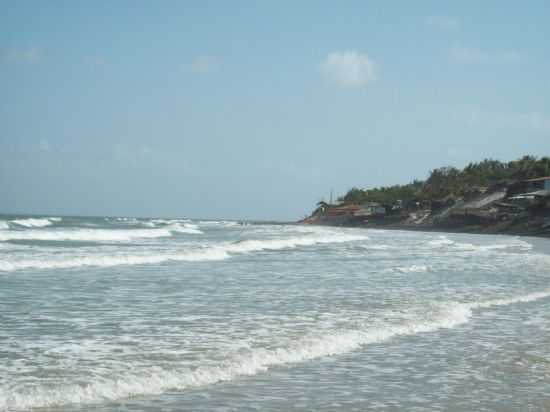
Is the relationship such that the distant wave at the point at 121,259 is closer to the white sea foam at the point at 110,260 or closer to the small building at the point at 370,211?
the white sea foam at the point at 110,260

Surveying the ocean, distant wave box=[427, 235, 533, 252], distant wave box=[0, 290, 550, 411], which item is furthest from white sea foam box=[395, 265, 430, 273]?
distant wave box=[427, 235, 533, 252]

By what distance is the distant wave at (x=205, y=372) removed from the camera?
6.27 metres

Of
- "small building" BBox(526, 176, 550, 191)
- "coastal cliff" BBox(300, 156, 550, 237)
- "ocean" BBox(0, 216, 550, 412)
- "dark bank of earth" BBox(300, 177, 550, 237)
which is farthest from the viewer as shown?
"small building" BBox(526, 176, 550, 191)

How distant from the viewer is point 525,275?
20.3 metres

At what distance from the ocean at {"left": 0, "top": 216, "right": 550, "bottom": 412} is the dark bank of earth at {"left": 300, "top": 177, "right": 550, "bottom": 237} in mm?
51280

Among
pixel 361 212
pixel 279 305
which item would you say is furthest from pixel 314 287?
pixel 361 212

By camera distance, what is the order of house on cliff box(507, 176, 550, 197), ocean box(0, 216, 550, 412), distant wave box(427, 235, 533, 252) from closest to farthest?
ocean box(0, 216, 550, 412) < distant wave box(427, 235, 533, 252) < house on cliff box(507, 176, 550, 197)

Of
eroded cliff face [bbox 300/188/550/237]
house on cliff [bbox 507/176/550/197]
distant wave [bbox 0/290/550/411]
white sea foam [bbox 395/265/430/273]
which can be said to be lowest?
distant wave [bbox 0/290/550/411]

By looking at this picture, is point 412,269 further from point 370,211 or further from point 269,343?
point 370,211

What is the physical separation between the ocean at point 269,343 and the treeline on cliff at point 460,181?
271 ft

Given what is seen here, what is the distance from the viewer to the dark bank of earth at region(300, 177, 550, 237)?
6781 cm

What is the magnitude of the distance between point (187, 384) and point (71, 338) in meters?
2.79

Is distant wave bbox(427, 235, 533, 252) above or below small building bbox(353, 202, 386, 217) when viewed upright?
below

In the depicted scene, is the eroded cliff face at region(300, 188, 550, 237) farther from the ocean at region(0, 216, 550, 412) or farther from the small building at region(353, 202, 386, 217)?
the ocean at region(0, 216, 550, 412)
